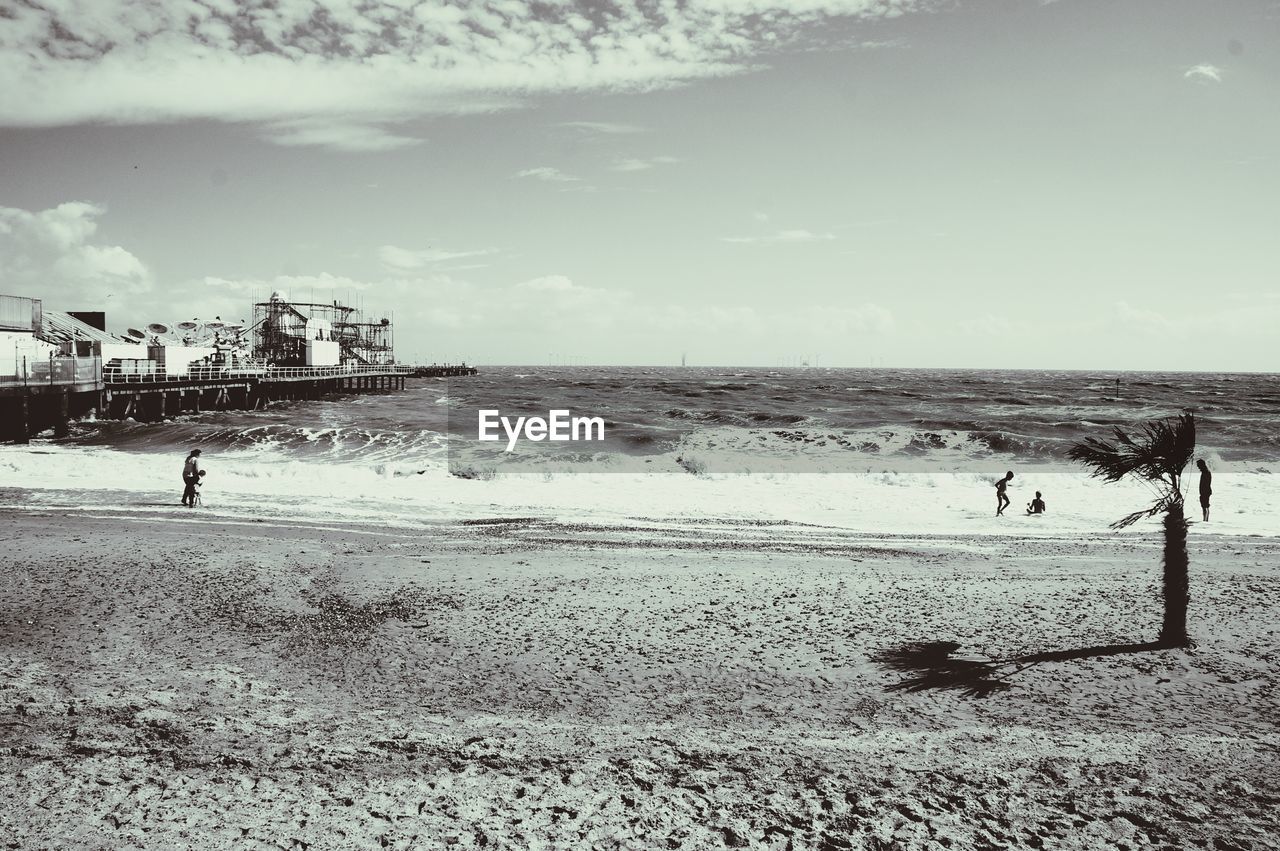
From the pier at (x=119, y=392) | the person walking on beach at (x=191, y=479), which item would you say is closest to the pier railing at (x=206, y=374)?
the pier at (x=119, y=392)

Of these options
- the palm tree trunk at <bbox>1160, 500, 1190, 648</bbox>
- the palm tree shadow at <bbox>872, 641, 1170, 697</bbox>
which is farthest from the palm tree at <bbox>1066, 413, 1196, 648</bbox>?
the palm tree shadow at <bbox>872, 641, 1170, 697</bbox>

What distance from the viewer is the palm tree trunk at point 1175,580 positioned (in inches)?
332

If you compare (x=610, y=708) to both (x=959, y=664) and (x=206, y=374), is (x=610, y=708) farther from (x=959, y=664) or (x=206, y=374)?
(x=206, y=374)

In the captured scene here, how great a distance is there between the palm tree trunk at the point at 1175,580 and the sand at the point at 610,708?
1.09ft

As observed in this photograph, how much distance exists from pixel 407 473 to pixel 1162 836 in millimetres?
23814

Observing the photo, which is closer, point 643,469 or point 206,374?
point 643,469

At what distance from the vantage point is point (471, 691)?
7512 millimetres

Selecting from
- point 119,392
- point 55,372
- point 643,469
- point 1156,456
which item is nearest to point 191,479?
point 643,469

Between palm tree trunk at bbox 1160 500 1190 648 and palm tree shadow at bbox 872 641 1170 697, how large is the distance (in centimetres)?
23

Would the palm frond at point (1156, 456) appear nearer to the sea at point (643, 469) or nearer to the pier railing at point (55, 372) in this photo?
the sea at point (643, 469)

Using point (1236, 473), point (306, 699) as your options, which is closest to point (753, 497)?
point (306, 699)

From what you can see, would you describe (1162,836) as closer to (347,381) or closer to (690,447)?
(690,447)

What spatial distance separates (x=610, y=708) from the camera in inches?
282

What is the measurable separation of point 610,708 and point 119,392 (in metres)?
45.9
